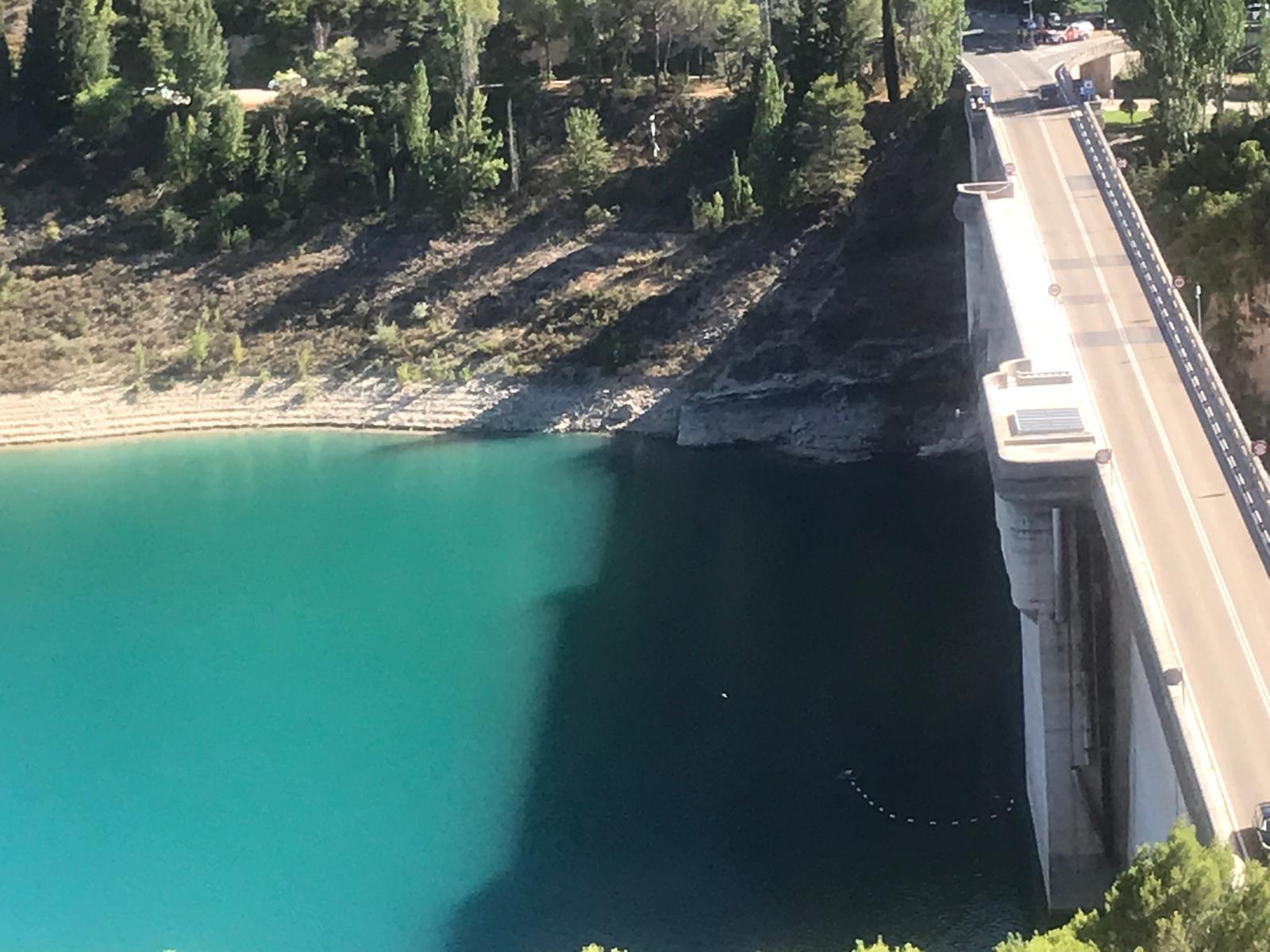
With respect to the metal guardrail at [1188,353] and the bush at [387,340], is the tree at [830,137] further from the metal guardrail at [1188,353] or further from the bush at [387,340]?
the bush at [387,340]

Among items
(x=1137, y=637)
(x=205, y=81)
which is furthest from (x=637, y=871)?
(x=205, y=81)

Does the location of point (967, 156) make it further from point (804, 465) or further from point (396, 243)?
point (396, 243)

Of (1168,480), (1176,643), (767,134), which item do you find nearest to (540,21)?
(767,134)

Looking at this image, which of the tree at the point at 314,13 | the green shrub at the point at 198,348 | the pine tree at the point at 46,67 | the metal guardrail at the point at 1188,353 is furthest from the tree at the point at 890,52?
the pine tree at the point at 46,67

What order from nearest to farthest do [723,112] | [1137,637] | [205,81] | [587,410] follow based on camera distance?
[1137,637], [587,410], [723,112], [205,81]

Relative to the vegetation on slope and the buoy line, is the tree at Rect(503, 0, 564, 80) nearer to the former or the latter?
the vegetation on slope

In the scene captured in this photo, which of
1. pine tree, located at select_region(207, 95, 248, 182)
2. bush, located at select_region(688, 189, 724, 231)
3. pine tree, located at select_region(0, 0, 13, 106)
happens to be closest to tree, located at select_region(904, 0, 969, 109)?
bush, located at select_region(688, 189, 724, 231)

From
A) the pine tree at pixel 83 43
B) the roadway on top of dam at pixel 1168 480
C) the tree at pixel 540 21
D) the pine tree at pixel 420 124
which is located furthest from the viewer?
the pine tree at pixel 83 43

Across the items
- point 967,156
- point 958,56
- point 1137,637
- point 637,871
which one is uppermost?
point 958,56
